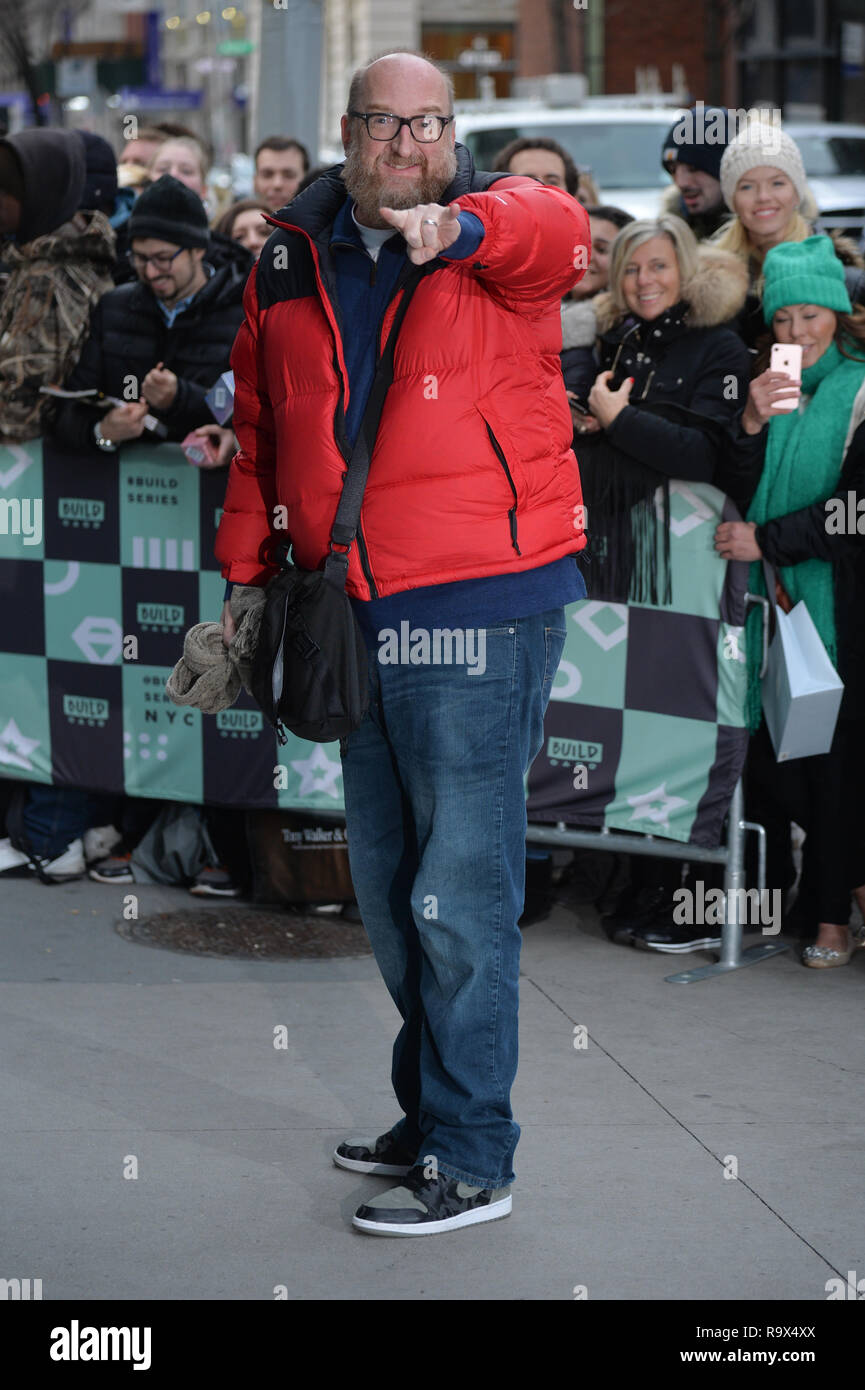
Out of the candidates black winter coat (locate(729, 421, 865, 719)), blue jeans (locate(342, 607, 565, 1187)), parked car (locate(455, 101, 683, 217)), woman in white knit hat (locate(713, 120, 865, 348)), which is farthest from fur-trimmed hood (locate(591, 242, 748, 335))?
parked car (locate(455, 101, 683, 217))

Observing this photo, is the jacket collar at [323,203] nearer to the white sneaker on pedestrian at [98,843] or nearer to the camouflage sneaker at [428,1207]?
the camouflage sneaker at [428,1207]

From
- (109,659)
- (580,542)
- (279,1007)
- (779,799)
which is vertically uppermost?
(580,542)

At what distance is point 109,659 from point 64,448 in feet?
2.30

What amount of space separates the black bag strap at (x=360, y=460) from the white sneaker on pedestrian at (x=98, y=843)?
2968 millimetres

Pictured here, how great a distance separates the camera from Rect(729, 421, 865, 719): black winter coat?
5.22 m

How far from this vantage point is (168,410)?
230 inches

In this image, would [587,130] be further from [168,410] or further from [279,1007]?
[279,1007]

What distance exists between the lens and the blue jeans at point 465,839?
350cm

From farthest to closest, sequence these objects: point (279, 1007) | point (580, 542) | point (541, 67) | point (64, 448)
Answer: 1. point (541, 67)
2. point (64, 448)
3. point (279, 1007)
4. point (580, 542)

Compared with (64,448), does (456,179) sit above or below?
above

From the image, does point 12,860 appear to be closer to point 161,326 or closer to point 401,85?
point 161,326
